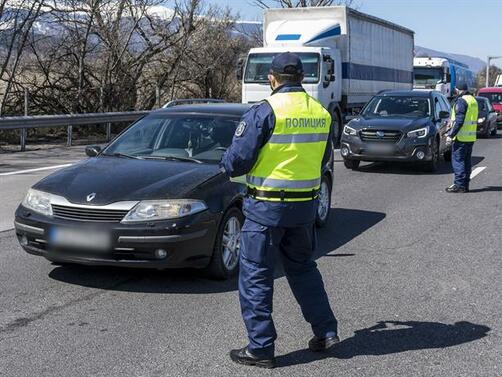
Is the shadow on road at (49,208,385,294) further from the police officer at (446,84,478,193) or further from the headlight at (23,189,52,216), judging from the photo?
the police officer at (446,84,478,193)

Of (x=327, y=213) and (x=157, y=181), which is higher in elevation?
(x=157, y=181)

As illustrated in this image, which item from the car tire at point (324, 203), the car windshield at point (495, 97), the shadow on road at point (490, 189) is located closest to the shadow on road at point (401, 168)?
the shadow on road at point (490, 189)

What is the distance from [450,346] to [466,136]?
23.6ft

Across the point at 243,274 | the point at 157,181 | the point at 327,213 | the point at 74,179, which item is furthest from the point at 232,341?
the point at 327,213

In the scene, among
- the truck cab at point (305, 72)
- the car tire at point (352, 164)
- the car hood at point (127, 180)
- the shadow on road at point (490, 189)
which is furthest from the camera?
the truck cab at point (305, 72)

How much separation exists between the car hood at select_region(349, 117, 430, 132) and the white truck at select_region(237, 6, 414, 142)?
1806 millimetres

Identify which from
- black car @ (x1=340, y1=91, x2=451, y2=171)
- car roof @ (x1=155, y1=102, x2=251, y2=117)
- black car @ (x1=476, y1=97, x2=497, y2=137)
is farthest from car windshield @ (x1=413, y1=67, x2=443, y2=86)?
car roof @ (x1=155, y1=102, x2=251, y2=117)

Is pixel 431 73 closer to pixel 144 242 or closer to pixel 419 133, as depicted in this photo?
pixel 419 133

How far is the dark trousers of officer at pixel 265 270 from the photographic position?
161 inches

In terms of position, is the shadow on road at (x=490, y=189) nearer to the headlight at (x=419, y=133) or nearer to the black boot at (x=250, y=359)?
the headlight at (x=419, y=133)

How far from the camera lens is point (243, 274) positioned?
417cm

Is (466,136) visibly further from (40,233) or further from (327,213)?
(40,233)

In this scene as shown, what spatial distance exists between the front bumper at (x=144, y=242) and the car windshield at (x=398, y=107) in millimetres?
9773

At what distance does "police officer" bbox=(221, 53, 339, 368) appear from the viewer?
4.03 meters
